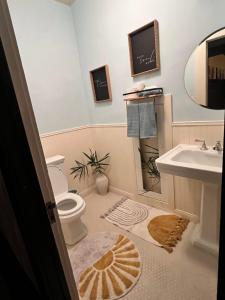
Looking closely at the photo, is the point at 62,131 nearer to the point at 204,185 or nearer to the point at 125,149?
the point at 125,149

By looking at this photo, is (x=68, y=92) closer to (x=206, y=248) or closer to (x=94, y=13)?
(x=94, y=13)

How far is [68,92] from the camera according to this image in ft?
7.54

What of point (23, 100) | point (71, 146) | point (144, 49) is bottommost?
point (71, 146)

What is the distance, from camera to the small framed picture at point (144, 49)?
1630 millimetres

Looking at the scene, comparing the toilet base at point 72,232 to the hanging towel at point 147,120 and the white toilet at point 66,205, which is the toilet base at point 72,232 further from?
the hanging towel at point 147,120

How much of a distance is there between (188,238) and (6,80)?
1858 millimetres

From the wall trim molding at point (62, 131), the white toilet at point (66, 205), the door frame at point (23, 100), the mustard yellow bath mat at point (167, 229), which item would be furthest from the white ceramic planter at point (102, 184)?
the door frame at point (23, 100)

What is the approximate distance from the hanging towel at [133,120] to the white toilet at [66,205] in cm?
87

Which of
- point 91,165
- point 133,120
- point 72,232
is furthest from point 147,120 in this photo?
point 72,232

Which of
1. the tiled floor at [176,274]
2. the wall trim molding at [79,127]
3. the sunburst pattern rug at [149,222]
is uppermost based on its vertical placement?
the wall trim molding at [79,127]

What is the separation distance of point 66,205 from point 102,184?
76cm

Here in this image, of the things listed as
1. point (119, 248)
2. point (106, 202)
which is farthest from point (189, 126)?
point (106, 202)

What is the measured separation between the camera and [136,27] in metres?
1.72

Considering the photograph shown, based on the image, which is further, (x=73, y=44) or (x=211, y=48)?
(x=73, y=44)
